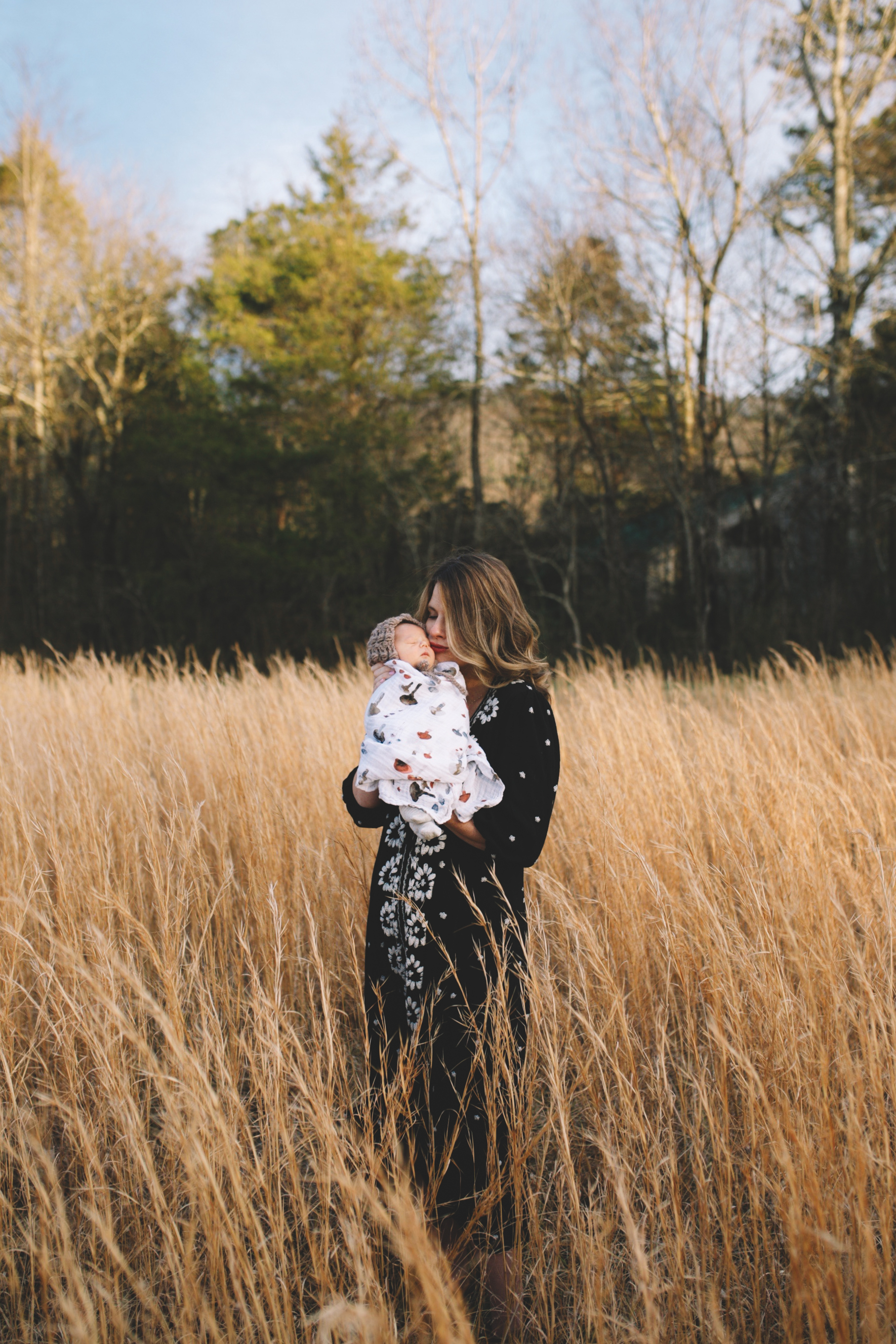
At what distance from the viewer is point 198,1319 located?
4.80ft

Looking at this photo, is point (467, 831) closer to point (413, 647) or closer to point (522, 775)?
point (522, 775)

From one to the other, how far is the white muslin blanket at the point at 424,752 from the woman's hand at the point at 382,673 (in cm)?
2

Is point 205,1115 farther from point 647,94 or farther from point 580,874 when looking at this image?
point 647,94

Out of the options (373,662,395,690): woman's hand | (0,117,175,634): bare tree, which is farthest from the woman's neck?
(0,117,175,634): bare tree

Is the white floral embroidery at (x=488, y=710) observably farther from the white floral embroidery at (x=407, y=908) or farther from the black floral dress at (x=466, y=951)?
the white floral embroidery at (x=407, y=908)

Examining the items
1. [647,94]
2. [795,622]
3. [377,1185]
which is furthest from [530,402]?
[377,1185]

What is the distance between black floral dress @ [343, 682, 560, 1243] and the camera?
5.13ft

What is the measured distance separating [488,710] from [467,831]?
0.28 meters

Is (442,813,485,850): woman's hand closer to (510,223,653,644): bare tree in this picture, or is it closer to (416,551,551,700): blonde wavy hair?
(416,551,551,700): blonde wavy hair

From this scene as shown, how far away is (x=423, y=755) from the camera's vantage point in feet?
4.72

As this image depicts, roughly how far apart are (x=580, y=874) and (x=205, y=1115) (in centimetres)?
170

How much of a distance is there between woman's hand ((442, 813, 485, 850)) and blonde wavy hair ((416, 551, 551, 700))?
340 millimetres

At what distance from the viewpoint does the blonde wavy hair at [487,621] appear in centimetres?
168

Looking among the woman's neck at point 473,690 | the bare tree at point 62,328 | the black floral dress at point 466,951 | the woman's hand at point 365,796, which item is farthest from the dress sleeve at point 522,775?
the bare tree at point 62,328
